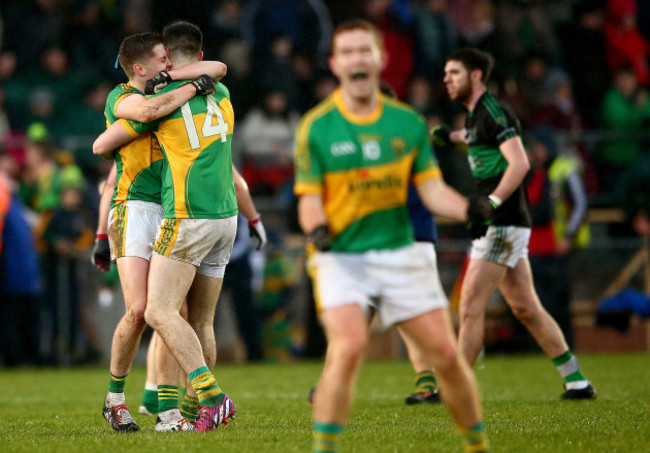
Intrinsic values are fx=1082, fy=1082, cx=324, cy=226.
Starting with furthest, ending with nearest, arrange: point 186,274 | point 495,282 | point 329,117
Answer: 1. point 495,282
2. point 186,274
3. point 329,117

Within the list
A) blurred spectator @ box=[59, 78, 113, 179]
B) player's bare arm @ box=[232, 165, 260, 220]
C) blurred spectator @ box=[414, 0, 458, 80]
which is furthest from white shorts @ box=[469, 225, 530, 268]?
blurred spectator @ box=[414, 0, 458, 80]

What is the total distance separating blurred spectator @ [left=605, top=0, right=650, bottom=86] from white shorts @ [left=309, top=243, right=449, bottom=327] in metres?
14.4

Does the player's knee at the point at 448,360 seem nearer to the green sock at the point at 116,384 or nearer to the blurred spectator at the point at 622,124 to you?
Answer: the green sock at the point at 116,384

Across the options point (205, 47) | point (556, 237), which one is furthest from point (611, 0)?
point (205, 47)

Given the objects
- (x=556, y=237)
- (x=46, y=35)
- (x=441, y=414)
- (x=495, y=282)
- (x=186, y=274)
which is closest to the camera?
(x=186, y=274)

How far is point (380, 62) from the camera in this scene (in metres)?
5.36

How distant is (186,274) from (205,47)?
36.3ft

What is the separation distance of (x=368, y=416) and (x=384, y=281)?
304 cm

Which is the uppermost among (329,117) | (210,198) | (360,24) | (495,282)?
(360,24)

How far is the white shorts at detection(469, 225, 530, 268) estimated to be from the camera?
855cm

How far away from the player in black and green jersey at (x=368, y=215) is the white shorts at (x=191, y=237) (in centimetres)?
168

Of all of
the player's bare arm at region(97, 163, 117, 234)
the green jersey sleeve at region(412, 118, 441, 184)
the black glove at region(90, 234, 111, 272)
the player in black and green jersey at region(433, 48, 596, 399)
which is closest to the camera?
the green jersey sleeve at region(412, 118, 441, 184)

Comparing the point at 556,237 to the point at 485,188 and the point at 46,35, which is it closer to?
the point at 485,188

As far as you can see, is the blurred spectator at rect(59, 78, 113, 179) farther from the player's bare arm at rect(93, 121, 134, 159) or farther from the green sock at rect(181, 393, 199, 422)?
the green sock at rect(181, 393, 199, 422)
